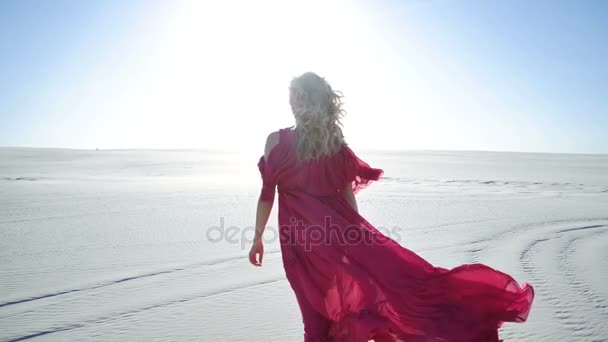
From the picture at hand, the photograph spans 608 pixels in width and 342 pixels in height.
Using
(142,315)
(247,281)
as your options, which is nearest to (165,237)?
(247,281)

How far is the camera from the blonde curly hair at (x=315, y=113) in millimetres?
2578

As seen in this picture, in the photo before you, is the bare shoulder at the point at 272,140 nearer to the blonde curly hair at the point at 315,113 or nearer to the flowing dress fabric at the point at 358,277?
the flowing dress fabric at the point at 358,277

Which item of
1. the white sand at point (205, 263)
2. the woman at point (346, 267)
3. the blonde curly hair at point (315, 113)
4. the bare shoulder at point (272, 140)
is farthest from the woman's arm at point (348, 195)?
the white sand at point (205, 263)

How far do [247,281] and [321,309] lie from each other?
8.31 ft

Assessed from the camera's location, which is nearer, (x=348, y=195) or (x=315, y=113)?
(x=315, y=113)

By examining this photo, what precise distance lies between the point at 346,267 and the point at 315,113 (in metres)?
0.85

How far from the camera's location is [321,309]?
266 centimetres

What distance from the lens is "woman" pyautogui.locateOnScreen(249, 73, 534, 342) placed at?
2.48m

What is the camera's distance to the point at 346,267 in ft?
8.46

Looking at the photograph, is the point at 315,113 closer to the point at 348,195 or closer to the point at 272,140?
the point at 272,140

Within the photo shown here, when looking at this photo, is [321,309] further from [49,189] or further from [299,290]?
[49,189]

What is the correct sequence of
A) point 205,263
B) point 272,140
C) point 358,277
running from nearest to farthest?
point 358,277, point 272,140, point 205,263

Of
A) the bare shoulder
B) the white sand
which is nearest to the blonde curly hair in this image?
the bare shoulder

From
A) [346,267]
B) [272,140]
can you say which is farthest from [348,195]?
[272,140]
